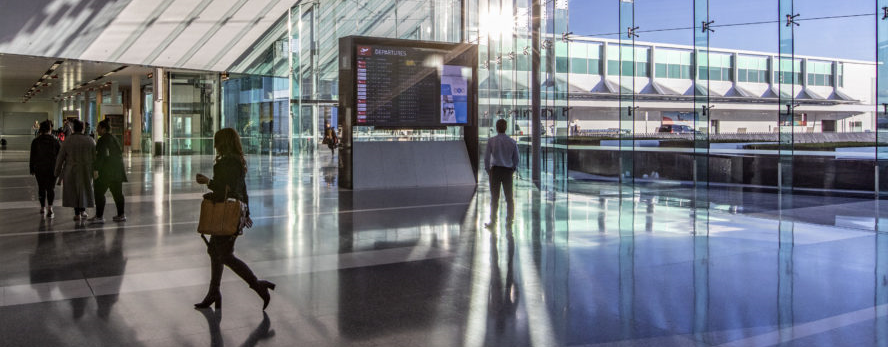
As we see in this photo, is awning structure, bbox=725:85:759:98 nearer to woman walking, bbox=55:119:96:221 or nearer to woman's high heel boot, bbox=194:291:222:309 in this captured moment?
woman walking, bbox=55:119:96:221

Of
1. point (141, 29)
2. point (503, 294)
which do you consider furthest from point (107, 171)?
point (141, 29)

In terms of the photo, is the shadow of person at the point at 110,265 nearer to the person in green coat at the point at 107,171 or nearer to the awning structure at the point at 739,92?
the person in green coat at the point at 107,171

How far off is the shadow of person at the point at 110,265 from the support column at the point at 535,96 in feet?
38.9

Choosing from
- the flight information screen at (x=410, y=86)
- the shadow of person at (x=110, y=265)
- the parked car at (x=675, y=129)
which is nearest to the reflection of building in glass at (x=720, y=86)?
the parked car at (x=675, y=129)

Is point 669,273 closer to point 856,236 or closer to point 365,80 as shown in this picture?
point 856,236

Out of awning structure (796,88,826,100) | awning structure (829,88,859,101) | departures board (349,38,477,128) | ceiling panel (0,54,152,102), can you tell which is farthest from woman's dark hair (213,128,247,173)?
ceiling panel (0,54,152,102)

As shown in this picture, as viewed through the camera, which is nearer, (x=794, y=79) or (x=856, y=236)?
(x=856, y=236)

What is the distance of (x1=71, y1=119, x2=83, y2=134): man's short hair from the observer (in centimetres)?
1008

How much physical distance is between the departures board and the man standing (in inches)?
228

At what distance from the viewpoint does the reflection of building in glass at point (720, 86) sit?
54.1 feet

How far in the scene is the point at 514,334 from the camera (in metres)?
4.61

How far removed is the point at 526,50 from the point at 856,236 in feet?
40.3

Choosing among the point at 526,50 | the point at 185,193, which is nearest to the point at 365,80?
the point at 185,193

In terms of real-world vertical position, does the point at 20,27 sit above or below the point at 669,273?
above
